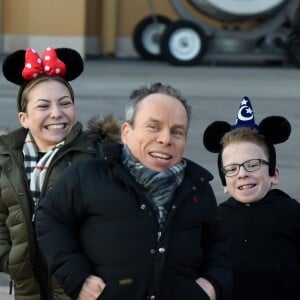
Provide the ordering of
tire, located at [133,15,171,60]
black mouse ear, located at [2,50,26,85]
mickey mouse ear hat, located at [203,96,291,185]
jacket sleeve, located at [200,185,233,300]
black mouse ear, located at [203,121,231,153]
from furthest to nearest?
1. tire, located at [133,15,171,60]
2. black mouse ear, located at [203,121,231,153]
3. mickey mouse ear hat, located at [203,96,291,185]
4. black mouse ear, located at [2,50,26,85]
5. jacket sleeve, located at [200,185,233,300]

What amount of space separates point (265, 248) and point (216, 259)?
3.10 ft

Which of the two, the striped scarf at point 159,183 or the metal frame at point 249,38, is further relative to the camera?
the metal frame at point 249,38

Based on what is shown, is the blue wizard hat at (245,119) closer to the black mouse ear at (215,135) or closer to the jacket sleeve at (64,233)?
the black mouse ear at (215,135)

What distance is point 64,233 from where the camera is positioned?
3379 millimetres

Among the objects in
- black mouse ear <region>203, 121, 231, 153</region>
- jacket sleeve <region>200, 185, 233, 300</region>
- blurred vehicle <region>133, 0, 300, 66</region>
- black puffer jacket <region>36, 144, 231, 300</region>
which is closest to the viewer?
black puffer jacket <region>36, 144, 231, 300</region>

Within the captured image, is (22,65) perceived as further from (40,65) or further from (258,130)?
(258,130)

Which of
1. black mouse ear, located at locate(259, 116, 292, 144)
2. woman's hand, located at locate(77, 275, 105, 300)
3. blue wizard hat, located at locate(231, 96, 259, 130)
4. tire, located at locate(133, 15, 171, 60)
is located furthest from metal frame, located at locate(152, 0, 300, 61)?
woman's hand, located at locate(77, 275, 105, 300)

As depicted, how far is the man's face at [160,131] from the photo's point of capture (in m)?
3.33

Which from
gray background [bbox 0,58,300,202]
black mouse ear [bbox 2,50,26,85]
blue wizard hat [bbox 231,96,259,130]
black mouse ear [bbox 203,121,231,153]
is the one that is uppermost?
black mouse ear [bbox 2,50,26,85]

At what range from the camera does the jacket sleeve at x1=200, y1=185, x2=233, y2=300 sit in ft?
11.3

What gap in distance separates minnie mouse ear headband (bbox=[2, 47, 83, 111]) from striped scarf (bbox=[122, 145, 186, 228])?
0.87 m

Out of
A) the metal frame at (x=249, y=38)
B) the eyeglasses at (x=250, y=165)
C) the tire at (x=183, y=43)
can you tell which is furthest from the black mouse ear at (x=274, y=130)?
the metal frame at (x=249, y=38)

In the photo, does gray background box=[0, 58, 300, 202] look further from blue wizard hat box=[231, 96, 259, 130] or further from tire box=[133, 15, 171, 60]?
blue wizard hat box=[231, 96, 259, 130]

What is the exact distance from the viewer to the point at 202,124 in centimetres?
1112
